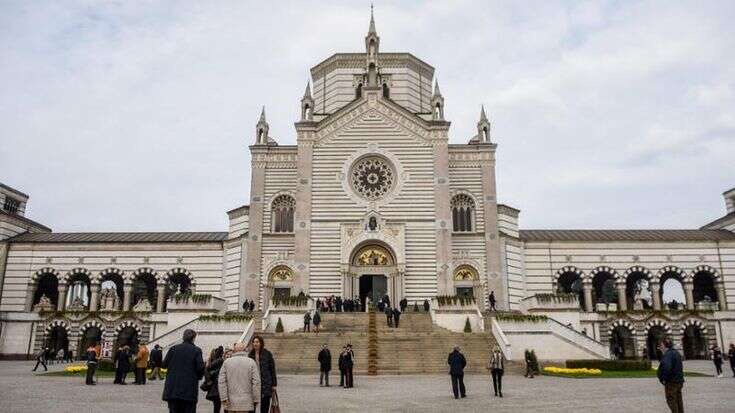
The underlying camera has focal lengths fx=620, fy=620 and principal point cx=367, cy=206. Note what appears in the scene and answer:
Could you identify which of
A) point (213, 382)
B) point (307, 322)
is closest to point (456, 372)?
point (213, 382)

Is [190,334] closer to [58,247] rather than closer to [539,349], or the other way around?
[539,349]

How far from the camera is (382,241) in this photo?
→ 42.3 m

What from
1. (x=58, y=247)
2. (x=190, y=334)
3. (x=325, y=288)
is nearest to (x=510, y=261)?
(x=325, y=288)

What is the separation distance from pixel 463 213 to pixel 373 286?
28.2 ft

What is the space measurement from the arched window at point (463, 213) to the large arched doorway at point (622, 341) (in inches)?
506

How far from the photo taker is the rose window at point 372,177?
44.1 metres

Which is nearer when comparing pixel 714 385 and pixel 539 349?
pixel 714 385

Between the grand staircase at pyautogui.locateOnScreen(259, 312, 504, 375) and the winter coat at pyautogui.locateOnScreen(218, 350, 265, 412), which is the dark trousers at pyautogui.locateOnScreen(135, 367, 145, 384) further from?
the winter coat at pyautogui.locateOnScreen(218, 350, 265, 412)

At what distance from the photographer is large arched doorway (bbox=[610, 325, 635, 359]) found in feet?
146

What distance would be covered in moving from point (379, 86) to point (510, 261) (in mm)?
16076

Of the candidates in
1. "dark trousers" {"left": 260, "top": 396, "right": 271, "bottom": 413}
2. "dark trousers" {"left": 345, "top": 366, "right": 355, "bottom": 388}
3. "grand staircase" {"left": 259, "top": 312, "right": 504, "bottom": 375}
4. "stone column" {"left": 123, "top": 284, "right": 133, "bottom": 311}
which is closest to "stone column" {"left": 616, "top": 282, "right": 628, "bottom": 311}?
"grand staircase" {"left": 259, "top": 312, "right": 504, "bottom": 375}

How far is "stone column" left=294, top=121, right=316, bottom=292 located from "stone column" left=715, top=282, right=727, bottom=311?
99.7 ft

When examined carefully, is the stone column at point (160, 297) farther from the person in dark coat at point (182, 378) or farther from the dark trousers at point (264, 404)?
the person in dark coat at point (182, 378)

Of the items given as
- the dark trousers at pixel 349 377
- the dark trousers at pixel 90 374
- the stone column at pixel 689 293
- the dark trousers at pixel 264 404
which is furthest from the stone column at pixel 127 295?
the stone column at pixel 689 293
